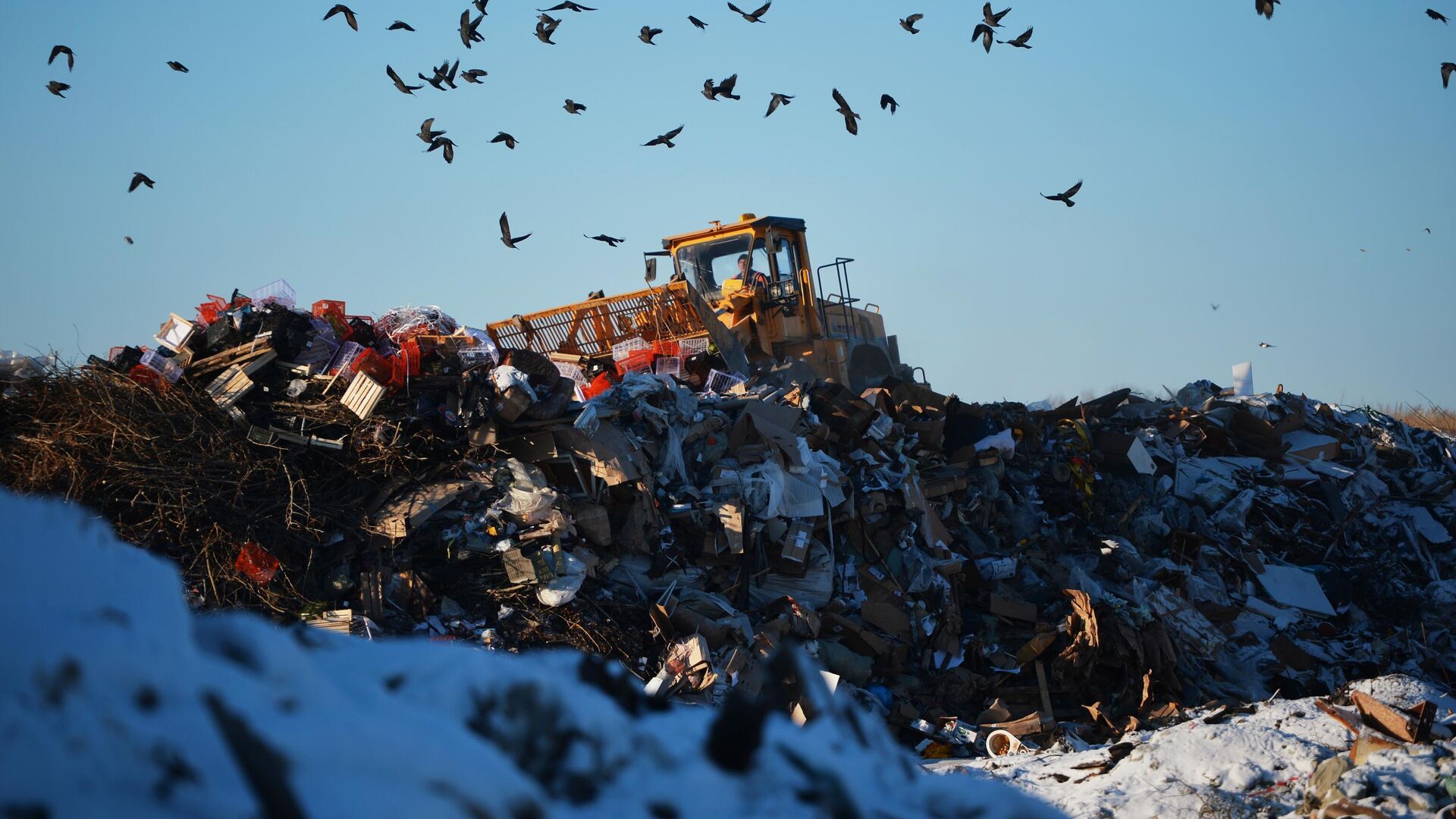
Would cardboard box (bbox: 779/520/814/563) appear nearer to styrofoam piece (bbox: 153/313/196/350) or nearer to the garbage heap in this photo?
the garbage heap

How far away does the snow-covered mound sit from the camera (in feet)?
3.45

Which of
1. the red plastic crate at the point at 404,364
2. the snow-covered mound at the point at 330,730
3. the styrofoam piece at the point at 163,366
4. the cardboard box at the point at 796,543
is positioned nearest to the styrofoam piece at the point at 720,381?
the cardboard box at the point at 796,543

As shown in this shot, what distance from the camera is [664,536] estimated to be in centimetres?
751

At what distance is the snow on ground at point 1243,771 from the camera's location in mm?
3691

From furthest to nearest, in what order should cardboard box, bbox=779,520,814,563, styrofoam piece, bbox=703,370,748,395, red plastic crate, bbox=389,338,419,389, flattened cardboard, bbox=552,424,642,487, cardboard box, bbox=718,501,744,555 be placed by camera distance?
styrofoam piece, bbox=703,370,748,395
cardboard box, bbox=779,520,814,563
cardboard box, bbox=718,501,744,555
flattened cardboard, bbox=552,424,642,487
red plastic crate, bbox=389,338,419,389

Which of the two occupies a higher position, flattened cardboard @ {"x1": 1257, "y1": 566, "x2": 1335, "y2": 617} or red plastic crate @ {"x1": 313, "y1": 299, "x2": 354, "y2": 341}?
red plastic crate @ {"x1": 313, "y1": 299, "x2": 354, "y2": 341}

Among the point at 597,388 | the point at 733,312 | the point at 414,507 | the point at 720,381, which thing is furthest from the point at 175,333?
the point at 733,312

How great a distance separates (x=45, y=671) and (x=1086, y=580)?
8.42 metres

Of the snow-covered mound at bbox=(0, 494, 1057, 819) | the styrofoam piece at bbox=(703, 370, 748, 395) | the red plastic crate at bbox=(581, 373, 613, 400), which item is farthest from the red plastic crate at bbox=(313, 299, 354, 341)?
the snow-covered mound at bbox=(0, 494, 1057, 819)

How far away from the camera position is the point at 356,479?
23.3 ft

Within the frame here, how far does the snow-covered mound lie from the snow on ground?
9.20 ft

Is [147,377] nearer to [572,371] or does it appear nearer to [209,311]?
[209,311]

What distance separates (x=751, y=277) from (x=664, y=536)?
19.1 ft

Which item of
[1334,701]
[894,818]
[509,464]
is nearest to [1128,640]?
[1334,701]
